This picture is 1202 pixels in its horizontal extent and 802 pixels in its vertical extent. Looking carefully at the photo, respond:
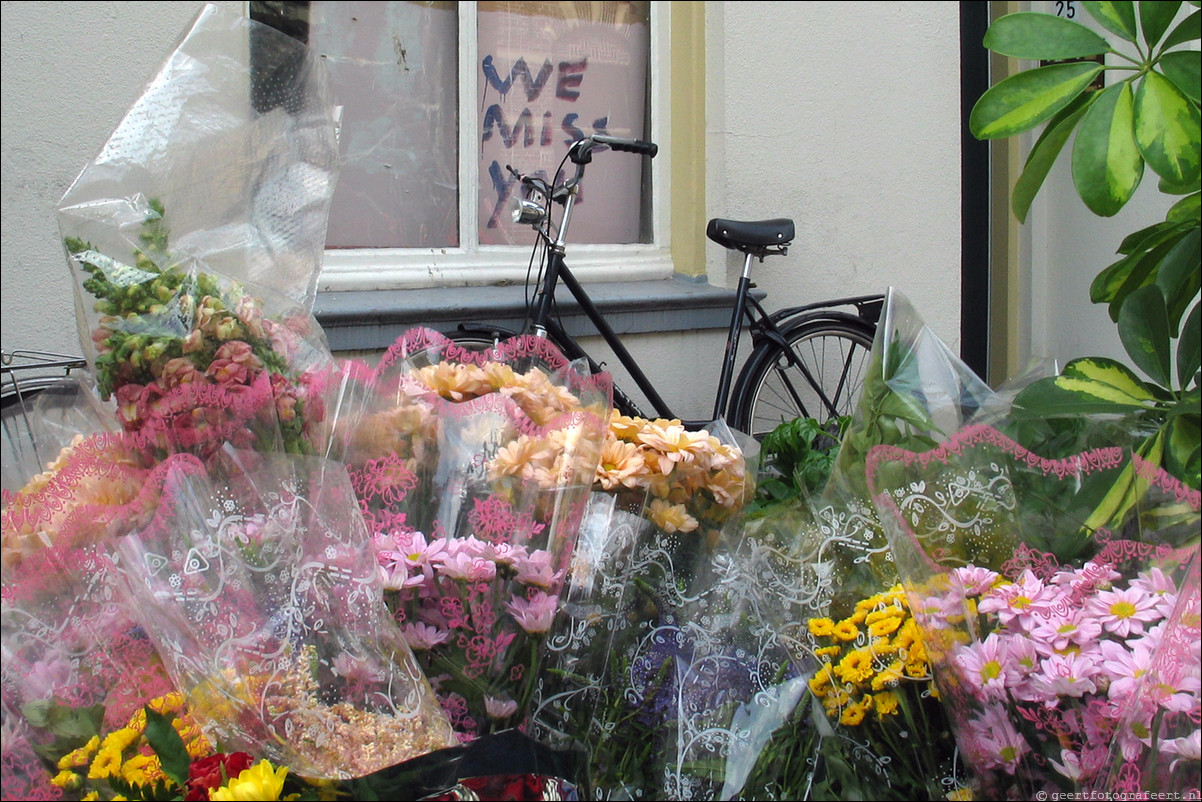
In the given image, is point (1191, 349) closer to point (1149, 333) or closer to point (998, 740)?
point (1149, 333)

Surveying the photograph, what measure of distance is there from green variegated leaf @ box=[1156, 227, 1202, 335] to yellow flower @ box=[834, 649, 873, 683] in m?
0.63

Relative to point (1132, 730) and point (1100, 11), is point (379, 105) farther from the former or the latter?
point (1132, 730)

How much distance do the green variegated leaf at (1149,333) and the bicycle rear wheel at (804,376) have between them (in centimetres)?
244

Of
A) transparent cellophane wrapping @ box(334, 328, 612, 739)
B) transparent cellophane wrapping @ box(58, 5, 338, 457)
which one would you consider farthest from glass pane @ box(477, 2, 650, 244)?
transparent cellophane wrapping @ box(334, 328, 612, 739)

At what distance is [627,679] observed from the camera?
44.5 inches

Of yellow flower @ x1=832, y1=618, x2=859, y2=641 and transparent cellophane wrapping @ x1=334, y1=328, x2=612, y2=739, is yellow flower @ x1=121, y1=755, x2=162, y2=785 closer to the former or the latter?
transparent cellophane wrapping @ x1=334, y1=328, x2=612, y2=739

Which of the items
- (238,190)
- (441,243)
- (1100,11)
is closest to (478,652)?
(238,190)

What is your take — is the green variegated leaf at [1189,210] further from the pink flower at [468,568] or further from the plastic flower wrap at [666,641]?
the pink flower at [468,568]

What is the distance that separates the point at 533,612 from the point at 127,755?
1.38 ft

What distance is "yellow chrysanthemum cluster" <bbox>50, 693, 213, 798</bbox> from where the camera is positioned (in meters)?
0.93

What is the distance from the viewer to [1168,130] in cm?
117

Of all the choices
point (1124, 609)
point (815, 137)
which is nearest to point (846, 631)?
point (1124, 609)

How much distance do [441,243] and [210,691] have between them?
2939mm

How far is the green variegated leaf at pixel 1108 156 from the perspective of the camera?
3.93 ft
